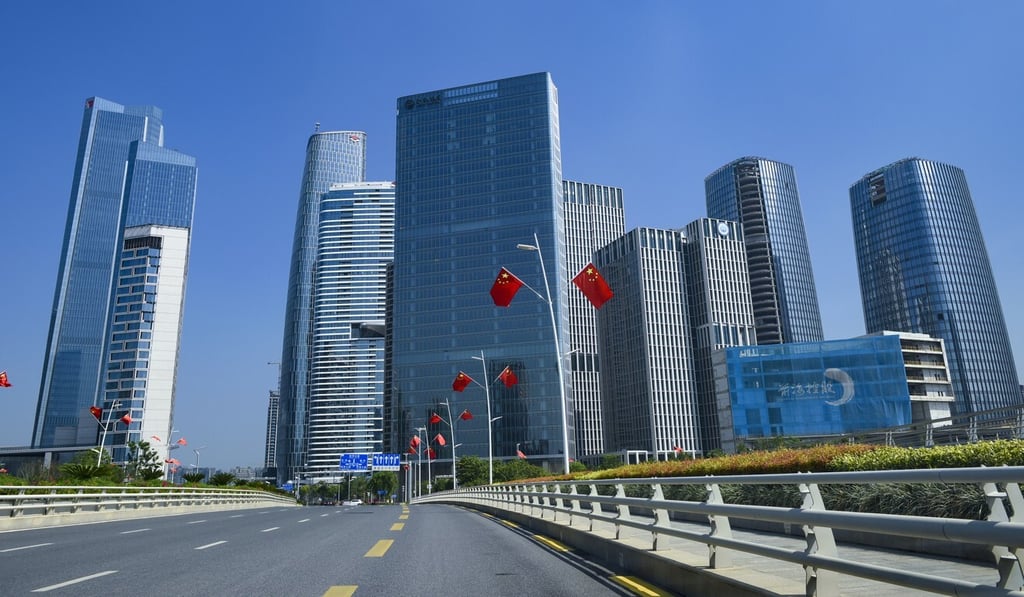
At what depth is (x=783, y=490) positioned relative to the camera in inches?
535

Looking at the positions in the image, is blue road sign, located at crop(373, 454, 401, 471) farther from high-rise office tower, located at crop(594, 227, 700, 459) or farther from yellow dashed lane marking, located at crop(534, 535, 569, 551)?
yellow dashed lane marking, located at crop(534, 535, 569, 551)

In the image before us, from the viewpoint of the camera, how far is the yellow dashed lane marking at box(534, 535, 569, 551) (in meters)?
12.7

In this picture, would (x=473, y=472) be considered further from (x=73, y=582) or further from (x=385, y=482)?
(x=73, y=582)

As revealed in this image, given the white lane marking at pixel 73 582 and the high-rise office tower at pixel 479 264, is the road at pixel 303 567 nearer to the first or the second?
the white lane marking at pixel 73 582

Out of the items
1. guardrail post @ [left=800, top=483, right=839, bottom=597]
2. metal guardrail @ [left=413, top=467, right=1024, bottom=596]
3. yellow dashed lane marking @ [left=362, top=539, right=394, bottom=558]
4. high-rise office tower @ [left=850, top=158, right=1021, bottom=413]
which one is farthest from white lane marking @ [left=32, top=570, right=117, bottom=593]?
high-rise office tower @ [left=850, top=158, right=1021, bottom=413]

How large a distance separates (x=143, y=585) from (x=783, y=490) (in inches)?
457

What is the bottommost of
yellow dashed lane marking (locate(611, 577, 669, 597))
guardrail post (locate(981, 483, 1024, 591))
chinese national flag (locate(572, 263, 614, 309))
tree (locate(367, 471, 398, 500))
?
tree (locate(367, 471, 398, 500))

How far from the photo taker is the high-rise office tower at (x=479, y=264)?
145625mm

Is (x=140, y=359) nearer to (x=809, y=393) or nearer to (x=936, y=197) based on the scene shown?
(x=809, y=393)

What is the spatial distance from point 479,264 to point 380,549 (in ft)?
466

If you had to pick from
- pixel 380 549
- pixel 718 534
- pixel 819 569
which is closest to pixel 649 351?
pixel 380 549

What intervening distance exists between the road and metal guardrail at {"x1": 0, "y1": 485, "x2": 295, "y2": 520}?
8.28 meters

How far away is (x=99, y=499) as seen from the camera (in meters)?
29.6

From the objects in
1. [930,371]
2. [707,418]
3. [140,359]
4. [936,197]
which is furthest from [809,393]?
[140,359]
